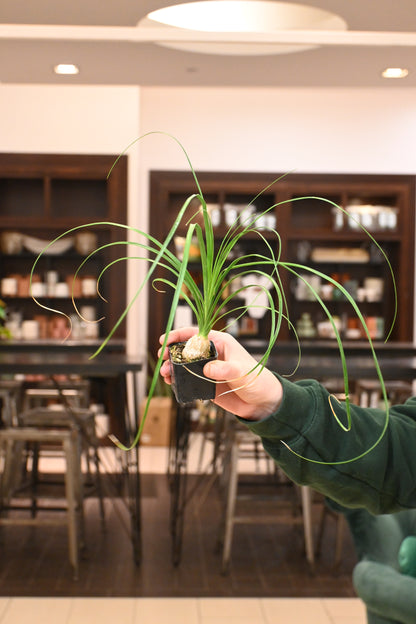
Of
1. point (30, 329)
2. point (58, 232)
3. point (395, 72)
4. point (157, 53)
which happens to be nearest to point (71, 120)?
point (58, 232)

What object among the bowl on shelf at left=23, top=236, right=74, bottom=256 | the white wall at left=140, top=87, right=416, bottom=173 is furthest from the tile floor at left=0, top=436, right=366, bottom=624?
the white wall at left=140, top=87, right=416, bottom=173

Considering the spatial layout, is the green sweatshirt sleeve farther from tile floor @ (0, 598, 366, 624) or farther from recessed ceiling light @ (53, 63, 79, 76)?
recessed ceiling light @ (53, 63, 79, 76)

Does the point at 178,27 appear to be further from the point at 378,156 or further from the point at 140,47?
the point at 378,156

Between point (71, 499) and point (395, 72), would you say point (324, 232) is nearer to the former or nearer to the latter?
point (395, 72)

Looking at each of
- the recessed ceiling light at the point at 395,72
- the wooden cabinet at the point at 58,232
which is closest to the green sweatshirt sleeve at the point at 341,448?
the recessed ceiling light at the point at 395,72

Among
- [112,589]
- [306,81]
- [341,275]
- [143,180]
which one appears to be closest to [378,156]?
[341,275]

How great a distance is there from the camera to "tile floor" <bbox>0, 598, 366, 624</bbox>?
11.0ft

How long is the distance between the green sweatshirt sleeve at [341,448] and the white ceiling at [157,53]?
1.93 m

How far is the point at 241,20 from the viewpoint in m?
3.44

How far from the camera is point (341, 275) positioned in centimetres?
816

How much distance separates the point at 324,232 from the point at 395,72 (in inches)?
166

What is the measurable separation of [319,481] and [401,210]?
274 inches

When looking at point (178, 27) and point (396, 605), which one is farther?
point (178, 27)

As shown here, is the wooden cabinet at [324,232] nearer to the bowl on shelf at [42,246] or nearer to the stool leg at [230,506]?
the bowl on shelf at [42,246]
